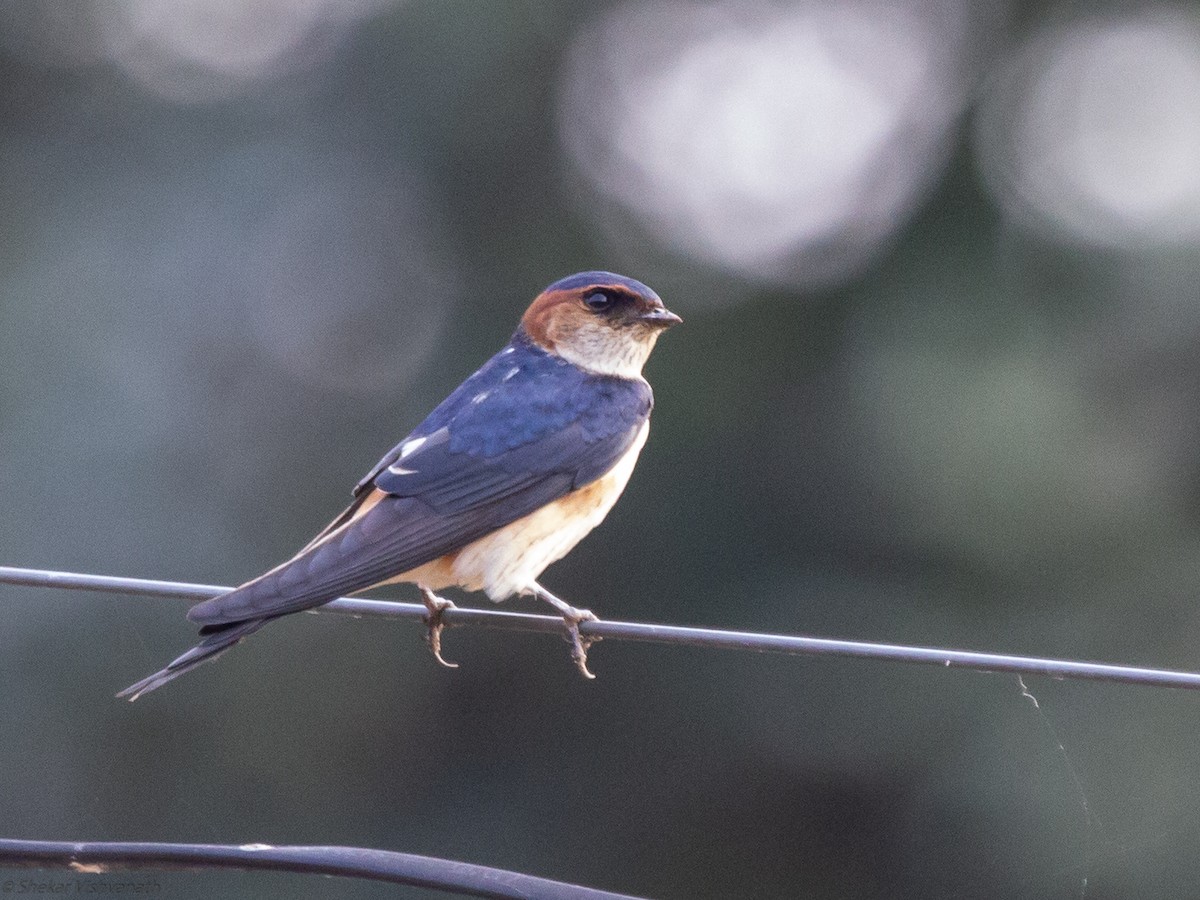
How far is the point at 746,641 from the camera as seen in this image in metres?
2.38

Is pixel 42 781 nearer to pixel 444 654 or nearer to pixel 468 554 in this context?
pixel 444 654

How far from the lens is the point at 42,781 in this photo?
716 centimetres

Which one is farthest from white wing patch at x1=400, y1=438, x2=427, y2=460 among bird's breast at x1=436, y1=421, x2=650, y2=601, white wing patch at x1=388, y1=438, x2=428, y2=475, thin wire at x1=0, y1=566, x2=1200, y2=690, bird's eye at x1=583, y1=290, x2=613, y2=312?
thin wire at x1=0, y1=566, x2=1200, y2=690

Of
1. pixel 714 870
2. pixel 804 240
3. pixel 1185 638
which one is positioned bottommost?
pixel 714 870

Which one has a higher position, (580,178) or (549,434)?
(580,178)

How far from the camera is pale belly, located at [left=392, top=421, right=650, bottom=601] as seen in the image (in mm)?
3717

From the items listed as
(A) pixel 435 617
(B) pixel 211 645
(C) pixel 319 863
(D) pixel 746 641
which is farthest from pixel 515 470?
(C) pixel 319 863

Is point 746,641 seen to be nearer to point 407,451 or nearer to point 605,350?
point 407,451

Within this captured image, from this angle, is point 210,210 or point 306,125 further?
point 306,125

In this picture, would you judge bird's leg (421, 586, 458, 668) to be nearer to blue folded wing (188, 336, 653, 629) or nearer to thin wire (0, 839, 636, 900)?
blue folded wing (188, 336, 653, 629)

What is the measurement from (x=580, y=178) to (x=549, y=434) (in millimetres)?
4937

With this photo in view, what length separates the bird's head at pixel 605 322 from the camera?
4301 mm

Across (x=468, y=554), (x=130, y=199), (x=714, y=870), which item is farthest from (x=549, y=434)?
(x=130, y=199)

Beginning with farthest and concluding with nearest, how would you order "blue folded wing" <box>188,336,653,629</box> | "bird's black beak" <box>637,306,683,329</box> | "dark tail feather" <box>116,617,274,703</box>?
"bird's black beak" <box>637,306,683,329</box> → "blue folded wing" <box>188,336,653,629</box> → "dark tail feather" <box>116,617,274,703</box>
